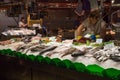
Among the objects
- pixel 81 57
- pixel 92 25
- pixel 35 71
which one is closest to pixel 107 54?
pixel 81 57

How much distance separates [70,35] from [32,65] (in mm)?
5280

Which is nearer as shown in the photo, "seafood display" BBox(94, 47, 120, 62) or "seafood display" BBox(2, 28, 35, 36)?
"seafood display" BBox(94, 47, 120, 62)

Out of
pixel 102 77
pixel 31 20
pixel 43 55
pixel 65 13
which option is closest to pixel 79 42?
pixel 43 55

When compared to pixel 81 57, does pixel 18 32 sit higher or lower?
lower

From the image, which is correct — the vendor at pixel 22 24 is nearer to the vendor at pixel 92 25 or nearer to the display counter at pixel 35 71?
the vendor at pixel 92 25

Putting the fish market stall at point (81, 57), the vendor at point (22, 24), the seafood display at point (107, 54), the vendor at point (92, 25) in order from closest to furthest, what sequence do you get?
the fish market stall at point (81, 57), the seafood display at point (107, 54), the vendor at point (92, 25), the vendor at point (22, 24)

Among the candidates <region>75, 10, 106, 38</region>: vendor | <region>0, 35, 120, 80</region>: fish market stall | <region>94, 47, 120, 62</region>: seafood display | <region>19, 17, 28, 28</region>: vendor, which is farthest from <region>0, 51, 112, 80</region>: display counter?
<region>19, 17, 28, 28</region>: vendor

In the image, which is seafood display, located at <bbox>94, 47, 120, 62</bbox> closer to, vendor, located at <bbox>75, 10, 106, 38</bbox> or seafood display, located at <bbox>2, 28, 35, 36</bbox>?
vendor, located at <bbox>75, 10, 106, 38</bbox>

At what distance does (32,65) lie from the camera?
14.1ft

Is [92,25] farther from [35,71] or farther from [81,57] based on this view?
[81,57]

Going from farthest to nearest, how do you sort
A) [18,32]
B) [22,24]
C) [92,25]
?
[22,24]
[18,32]
[92,25]

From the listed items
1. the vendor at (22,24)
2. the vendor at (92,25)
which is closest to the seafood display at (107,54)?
the vendor at (92,25)

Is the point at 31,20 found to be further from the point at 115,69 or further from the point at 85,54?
the point at 115,69

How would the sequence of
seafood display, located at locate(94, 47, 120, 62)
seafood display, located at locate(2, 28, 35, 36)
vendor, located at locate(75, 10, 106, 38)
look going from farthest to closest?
seafood display, located at locate(2, 28, 35, 36)
vendor, located at locate(75, 10, 106, 38)
seafood display, located at locate(94, 47, 120, 62)
